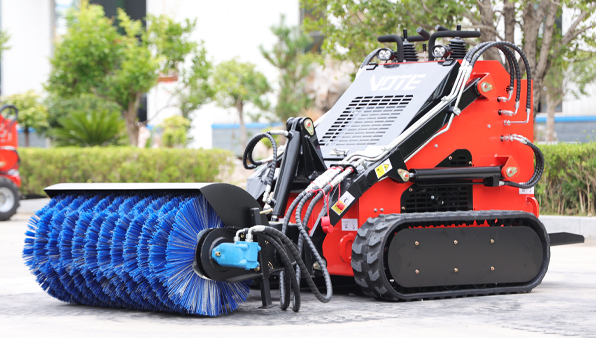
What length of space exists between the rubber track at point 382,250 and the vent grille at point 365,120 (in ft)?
2.35

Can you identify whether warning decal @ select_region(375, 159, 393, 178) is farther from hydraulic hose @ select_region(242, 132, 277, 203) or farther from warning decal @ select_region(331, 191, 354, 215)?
hydraulic hose @ select_region(242, 132, 277, 203)

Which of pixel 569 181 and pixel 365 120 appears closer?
pixel 365 120

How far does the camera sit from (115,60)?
21.8 m

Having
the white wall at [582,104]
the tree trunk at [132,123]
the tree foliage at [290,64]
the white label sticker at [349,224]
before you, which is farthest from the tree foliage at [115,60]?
the white wall at [582,104]

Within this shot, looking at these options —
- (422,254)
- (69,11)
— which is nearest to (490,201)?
(422,254)

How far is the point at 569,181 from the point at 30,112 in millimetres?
16551

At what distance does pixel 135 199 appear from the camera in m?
5.51

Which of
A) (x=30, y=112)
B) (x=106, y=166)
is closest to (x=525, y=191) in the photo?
(x=106, y=166)

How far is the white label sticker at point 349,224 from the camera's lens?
19.2 feet

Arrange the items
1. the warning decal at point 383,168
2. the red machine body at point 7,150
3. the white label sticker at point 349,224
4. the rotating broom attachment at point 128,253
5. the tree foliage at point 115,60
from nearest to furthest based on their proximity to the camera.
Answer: the rotating broom attachment at point 128,253 < the warning decal at point 383,168 < the white label sticker at point 349,224 < the red machine body at point 7,150 < the tree foliage at point 115,60

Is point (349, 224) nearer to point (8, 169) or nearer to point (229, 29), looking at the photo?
point (8, 169)

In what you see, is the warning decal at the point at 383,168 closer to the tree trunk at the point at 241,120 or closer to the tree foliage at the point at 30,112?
the tree foliage at the point at 30,112

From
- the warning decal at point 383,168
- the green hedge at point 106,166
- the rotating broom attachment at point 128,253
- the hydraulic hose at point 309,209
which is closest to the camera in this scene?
the rotating broom attachment at point 128,253

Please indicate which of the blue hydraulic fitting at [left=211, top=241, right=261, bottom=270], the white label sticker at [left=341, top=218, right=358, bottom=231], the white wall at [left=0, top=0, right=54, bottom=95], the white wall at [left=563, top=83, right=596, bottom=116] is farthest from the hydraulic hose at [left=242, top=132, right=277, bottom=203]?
the white wall at [left=563, top=83, right=596, bottom=116]
